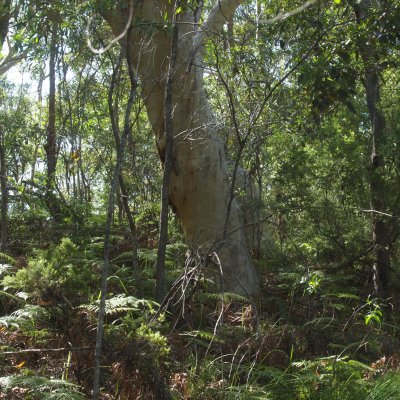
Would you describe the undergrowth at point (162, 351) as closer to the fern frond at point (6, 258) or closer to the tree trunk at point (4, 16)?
the fern frond at point (6, 258)

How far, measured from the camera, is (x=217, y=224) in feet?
27.1

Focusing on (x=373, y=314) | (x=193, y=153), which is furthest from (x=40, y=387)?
(x=193, y=153)

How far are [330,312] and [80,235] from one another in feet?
11.8

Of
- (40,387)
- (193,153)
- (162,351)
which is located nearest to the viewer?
(40,387)

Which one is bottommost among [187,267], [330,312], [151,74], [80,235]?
[330,312]

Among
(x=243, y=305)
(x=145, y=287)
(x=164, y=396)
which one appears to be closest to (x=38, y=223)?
(x=145, y=287)

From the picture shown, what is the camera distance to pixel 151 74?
797 centimetres

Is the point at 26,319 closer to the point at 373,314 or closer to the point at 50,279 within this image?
the point at 50,279

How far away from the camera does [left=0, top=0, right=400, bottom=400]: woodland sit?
5.00 metres

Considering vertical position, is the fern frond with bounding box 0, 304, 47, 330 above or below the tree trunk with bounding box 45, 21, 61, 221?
below

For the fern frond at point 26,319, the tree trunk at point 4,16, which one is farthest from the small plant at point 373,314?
the tree trunk at point 4,16

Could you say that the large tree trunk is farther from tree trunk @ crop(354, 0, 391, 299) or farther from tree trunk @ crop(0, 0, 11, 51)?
tree trunk @ crop(354, 0, 391, 299)

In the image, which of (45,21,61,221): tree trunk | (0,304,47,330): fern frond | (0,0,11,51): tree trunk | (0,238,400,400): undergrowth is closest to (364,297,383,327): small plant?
(0,238,400,400): undergrowth

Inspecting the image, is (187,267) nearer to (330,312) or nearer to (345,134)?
(330,312)
